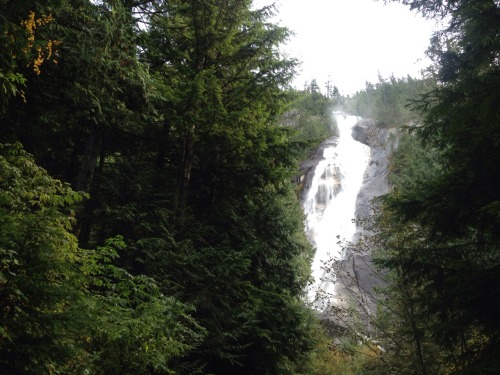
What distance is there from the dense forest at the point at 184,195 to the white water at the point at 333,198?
22.5 m

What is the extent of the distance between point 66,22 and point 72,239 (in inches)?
139

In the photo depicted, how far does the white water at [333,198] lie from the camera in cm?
3516

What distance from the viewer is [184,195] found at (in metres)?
8.29

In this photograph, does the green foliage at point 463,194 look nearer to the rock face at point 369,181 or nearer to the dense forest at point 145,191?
the dense forest at point 145,191

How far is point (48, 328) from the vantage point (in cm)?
324

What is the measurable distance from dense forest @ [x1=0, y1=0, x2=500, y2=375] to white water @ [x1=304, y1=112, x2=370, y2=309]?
73.7 feet

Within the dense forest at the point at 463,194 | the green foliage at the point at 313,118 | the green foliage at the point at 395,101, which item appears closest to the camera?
the dense forest at the point at 463,194

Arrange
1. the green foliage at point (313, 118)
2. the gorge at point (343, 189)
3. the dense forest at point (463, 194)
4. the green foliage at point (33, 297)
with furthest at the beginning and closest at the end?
1. the green foliage at point (313, 118)
2. the gorge at point (343, 189)
3. the dense forest at point (463, 194)
4. the green foliage at point (33, 297)

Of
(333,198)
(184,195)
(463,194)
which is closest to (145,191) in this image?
(184,195)

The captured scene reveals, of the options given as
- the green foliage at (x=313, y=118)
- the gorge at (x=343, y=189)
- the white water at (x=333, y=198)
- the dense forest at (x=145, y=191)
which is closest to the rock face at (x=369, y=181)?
the gorge at (x=343, y=189)

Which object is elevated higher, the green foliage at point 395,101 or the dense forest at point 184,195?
the green foliage at point 395,101

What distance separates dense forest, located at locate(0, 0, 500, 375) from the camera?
4012mm

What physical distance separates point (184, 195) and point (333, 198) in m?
35.1

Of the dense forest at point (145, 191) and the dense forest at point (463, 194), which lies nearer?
the dense forest at point (145, 191)
